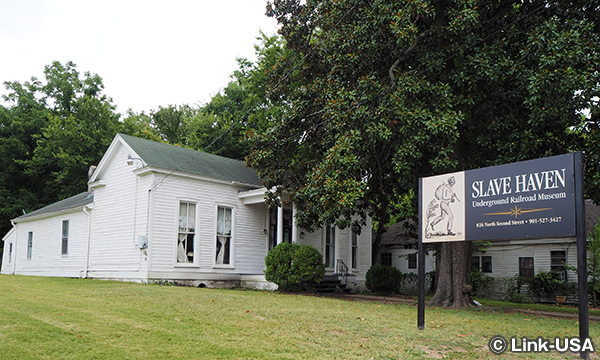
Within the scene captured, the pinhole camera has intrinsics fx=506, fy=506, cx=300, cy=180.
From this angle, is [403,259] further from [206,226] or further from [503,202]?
[503,202]

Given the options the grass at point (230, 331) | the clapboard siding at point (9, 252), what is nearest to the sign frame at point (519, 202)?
the grass at point (230, 331)

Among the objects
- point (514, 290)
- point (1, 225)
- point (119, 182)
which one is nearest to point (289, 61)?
point (119, 182)

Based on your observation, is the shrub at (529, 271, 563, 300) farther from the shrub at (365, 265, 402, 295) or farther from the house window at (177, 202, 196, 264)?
the house window at (177, 202, 196, 264)

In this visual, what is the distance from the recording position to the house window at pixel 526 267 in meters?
24.1

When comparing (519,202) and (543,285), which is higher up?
(519,202)

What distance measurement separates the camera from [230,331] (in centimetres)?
777

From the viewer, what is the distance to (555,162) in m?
7.22

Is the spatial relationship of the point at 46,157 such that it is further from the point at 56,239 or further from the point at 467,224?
the point at 467,224

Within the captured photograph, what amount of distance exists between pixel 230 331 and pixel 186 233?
11.9m

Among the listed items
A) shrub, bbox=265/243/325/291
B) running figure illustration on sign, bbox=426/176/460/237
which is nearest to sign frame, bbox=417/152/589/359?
running figure illustration on sign, bbox=426/176/460/237

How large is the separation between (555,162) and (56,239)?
23.6m

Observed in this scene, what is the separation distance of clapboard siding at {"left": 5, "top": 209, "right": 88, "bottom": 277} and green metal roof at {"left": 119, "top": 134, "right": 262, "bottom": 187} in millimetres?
4797

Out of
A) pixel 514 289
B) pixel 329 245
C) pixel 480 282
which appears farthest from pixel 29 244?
pixel 514 289

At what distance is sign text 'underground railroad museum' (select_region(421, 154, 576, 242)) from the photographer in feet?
23.4
